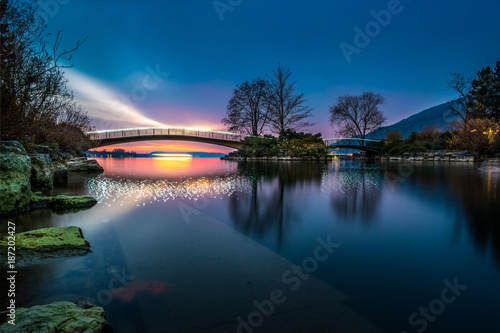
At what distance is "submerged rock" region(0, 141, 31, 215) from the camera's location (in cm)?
459

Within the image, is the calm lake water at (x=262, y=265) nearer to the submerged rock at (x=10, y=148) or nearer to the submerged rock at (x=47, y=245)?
the submerged rock at (x=47, y=245)

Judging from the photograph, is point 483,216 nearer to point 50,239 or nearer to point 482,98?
point 50,239

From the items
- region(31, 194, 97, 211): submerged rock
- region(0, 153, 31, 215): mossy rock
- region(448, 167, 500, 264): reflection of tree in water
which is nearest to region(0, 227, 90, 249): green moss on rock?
region(0, 153, 31, 215): mossy rock

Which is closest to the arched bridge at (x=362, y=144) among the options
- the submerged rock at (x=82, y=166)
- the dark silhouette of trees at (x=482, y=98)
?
the dark silhouette of trees at (x=482, y=98)

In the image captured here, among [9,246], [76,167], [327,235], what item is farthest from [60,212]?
[76,167]

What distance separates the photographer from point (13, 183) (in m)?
4.77

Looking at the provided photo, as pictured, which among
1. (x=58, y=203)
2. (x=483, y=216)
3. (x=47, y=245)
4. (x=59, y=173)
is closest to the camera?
(x=47, y=245)

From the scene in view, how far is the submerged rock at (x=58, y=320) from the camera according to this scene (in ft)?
4.75

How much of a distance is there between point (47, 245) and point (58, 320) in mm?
1916

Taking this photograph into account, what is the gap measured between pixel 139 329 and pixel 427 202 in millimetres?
6971

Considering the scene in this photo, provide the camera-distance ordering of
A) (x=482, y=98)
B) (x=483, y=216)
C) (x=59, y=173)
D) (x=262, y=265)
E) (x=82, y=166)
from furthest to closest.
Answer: (x=482, y=98) < (x=82, y=166) < (x=59, y=173) < (x=483, y=216) < (x=262, y=265)

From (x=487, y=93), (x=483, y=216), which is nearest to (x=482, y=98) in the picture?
(x=487, y=93)

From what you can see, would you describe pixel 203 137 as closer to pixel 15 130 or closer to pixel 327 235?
pixel 15 130

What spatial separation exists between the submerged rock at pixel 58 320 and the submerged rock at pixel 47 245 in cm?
135
